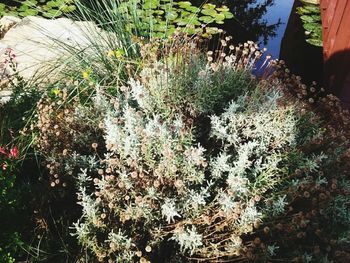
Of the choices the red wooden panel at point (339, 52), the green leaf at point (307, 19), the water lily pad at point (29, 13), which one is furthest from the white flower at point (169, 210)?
the green leaf at point (307, 19)

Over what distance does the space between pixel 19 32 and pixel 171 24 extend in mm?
1721

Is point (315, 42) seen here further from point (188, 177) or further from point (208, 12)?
point (188, 177)

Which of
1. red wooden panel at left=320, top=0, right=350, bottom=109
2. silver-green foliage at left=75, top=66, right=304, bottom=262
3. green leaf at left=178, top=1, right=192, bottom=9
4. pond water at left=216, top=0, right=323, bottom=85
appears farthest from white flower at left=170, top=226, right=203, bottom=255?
pond water at left=216, top=0, right=323, bottom=85

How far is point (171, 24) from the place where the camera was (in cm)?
479

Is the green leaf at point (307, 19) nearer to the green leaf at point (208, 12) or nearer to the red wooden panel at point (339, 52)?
the red wooden panel at point (339, 52)

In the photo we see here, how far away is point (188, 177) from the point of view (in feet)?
7.09

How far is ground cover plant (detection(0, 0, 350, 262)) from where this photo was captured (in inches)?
82.3

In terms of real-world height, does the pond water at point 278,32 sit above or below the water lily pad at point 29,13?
below

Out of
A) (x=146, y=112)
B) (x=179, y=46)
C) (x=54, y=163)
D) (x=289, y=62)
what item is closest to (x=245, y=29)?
(x=289, y=62)

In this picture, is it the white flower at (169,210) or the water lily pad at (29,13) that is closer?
the white flower at (169,210)

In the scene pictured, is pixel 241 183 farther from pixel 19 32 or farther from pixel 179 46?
pixel 19 32

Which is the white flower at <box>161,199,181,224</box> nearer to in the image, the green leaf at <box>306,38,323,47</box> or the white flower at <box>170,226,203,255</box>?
the white flower at <box>170,226,203,255</box>

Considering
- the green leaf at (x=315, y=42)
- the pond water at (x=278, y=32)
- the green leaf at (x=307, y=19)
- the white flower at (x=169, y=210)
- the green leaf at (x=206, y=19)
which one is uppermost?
the green leaf at (x=206, y=19)

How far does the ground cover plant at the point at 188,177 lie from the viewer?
2090mm
